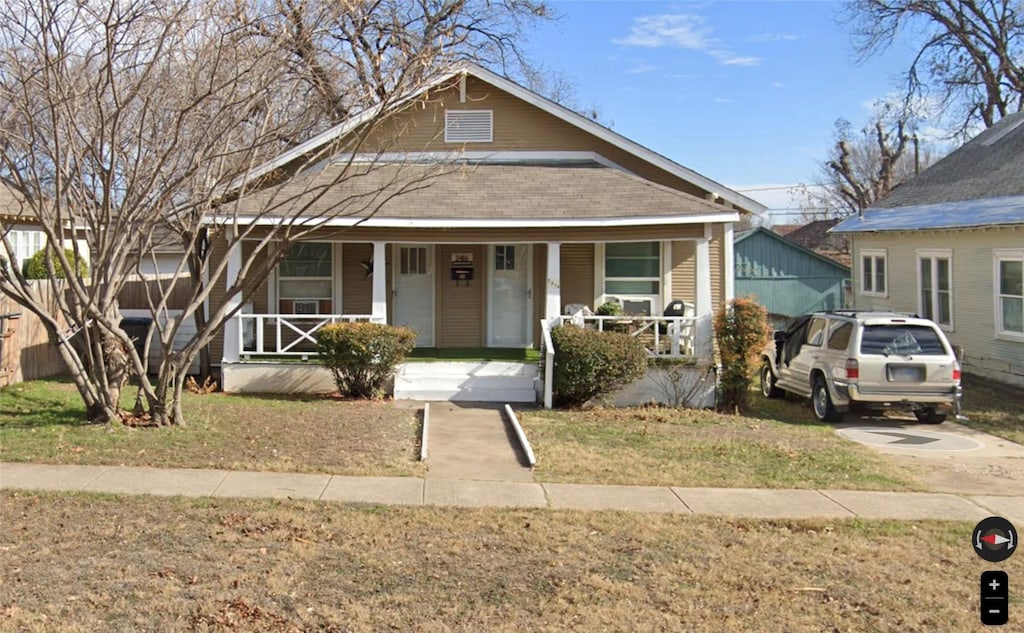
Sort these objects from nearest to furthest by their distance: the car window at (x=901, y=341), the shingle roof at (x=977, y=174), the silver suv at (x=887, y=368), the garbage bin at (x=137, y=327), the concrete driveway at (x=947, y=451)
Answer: the concrete driveway at (x=947, y=451), the silver suv at (x=887, y=368), the car window at (x=901, y=341), the garbage bin at (x=137, y=327), the shingle roof at (x=977, y=174)

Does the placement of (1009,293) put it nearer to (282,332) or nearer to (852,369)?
(852,369)

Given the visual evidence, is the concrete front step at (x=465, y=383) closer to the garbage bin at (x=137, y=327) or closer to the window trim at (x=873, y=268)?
the garbage bin at (x=137, y=327)

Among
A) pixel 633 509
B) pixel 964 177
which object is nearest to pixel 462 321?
pixel 633 509

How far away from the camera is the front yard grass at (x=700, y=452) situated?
360 inches

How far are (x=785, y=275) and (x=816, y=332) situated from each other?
19309 millimetres

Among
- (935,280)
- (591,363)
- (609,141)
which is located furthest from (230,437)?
(935,280)

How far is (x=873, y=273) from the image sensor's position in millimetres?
24734

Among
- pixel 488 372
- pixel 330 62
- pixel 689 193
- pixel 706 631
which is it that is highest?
pixel 330 62

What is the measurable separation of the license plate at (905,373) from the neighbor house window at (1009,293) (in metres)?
5.62

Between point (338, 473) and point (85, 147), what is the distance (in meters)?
4.75

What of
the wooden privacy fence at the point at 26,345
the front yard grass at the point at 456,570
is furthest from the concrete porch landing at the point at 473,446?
the wooden privacy fence at the point at 26,345

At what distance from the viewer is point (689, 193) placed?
1675 cm

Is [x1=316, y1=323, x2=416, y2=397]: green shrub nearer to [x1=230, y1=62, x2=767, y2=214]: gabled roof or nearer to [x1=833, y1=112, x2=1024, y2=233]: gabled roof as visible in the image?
[x1=230, y1=62, x2=767, y2=214]: gabled roof

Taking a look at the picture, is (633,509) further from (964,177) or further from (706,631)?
(964,177)
